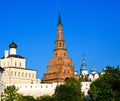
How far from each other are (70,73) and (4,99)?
34510 millimetres

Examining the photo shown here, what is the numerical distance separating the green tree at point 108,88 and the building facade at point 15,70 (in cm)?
2900

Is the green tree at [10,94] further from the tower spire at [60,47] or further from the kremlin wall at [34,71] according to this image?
the tower spire at [60,47]

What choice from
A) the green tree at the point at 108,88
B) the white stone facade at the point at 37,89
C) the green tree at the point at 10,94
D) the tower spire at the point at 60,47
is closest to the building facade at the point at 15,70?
the tower spire at the point at 60,47

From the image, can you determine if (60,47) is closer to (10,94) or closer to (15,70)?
(15,70)

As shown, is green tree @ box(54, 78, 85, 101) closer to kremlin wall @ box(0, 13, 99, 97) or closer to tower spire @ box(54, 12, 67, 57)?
kremlin wall @ box(0, 13, 99, 97)

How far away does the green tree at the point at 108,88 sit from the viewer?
77500 mm

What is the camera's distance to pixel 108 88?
7856 centimetres

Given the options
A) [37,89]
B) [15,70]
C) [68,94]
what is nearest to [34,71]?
[15,70]

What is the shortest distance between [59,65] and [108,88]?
33772 millimetres

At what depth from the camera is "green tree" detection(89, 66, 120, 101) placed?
7750cm

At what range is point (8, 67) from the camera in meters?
108

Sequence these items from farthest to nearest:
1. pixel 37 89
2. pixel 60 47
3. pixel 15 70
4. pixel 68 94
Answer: pixel 60 47 → pixel 15 70 → pixel 37 89 → pixel 68 94

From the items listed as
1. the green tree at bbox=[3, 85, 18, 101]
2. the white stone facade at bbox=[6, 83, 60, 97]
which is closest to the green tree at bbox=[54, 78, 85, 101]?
the green tree at bbox=[3, 85, 18, 101]

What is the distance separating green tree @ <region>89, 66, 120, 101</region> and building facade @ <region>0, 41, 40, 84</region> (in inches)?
1142
